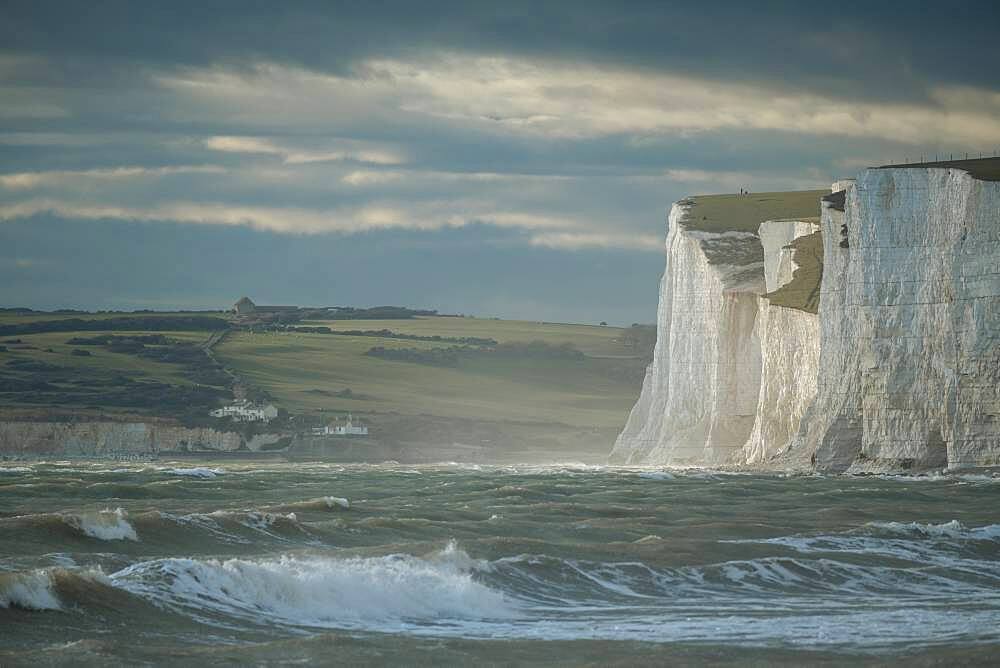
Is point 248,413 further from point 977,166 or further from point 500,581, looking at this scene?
point 500,581

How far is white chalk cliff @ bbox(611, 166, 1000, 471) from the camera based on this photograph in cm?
5897

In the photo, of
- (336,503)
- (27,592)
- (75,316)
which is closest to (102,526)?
(27,592)

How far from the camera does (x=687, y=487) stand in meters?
55.7

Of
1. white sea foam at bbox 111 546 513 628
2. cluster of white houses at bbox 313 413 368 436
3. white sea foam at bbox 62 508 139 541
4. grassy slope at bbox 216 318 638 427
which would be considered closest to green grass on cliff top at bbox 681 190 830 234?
cluster of white houses at bbox 313 413 368 436

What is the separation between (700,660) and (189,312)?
16407cm

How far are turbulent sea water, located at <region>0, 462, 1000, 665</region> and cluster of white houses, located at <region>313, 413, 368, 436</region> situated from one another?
2456 inches

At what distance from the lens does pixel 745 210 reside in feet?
292

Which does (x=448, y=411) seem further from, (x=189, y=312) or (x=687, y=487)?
(x=687, y=487)

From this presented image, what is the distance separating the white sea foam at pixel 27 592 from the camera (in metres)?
22.2

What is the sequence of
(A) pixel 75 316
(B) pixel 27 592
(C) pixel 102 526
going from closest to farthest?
(B) pixel 27 592 → (C) pixel 102 526 → (A) pixel 75 316

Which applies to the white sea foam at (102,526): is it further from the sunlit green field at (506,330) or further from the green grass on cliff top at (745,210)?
the sunlit green field at (506,330)

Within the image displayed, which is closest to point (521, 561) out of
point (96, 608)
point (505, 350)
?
point (96, 608)

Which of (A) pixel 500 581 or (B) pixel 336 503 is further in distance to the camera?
(B) pixel 336 503

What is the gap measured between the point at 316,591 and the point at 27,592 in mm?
4937
